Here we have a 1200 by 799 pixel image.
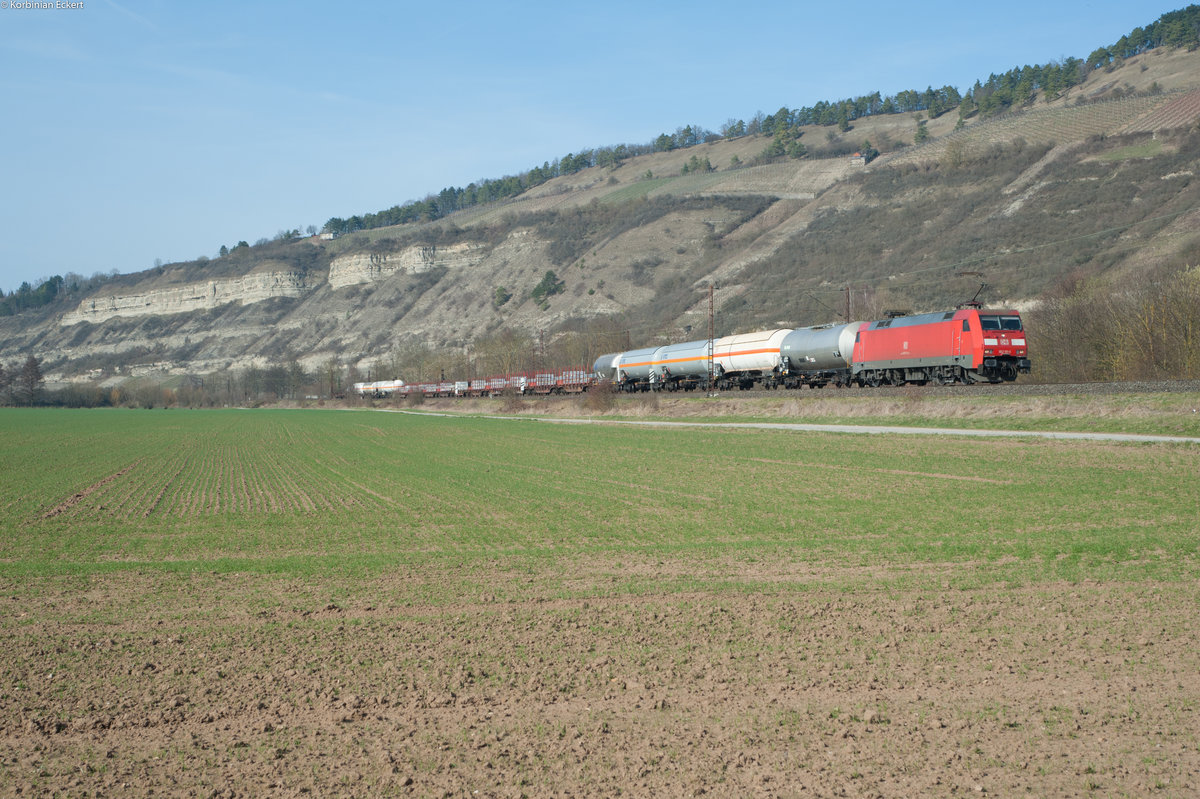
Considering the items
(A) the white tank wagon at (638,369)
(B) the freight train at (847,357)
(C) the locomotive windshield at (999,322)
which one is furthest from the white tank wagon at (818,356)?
(A) the white tank wagon at (638,369)

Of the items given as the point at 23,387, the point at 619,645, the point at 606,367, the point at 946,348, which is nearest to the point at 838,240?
the point at 606,367

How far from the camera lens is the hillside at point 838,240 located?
85.1 meters

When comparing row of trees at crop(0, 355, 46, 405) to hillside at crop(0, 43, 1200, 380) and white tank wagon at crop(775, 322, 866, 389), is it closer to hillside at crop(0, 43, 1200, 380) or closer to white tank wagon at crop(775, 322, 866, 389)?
hillside at crop(0, 43, 1200, 380)

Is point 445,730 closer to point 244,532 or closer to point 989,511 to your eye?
point 244,532

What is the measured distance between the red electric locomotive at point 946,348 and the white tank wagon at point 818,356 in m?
1.26

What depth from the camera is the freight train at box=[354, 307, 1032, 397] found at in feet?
126

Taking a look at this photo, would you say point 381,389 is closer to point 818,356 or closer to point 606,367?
point 606,367

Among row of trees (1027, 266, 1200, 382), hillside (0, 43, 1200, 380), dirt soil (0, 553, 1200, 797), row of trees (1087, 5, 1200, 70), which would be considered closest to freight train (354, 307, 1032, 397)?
row of trees (1027, 266, 1200, 382)

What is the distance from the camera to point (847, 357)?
46688mm

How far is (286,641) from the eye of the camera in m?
9.39

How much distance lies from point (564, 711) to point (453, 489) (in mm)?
16377

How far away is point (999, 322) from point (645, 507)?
26.2m

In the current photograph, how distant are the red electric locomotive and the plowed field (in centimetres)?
1887

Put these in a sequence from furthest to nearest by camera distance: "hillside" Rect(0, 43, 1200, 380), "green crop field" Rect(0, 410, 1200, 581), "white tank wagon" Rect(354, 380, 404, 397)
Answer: "white tank wagon" Rect(354, 380, 404, 397) < "hillside" Rect(0, 43, 1200, 380) < "green crop field" Rect(0, 410, 1200, 581)
